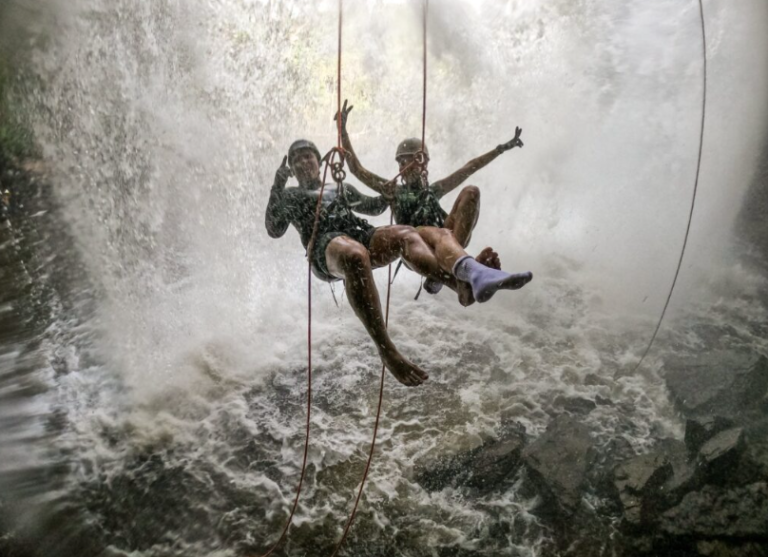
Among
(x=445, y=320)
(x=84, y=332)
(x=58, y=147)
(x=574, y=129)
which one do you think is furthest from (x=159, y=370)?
(x=574, y=129)

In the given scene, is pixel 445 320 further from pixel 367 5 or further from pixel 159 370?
pixel 367 5

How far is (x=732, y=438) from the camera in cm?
366

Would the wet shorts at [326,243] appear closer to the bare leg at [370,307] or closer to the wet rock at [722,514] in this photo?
the bare leg at [370,307]

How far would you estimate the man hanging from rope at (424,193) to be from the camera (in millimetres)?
2900

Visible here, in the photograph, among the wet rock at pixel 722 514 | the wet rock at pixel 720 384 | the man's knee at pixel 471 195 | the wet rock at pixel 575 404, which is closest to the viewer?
the man's knee at pixel 471 195

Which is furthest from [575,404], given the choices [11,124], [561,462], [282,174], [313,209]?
[11,124]

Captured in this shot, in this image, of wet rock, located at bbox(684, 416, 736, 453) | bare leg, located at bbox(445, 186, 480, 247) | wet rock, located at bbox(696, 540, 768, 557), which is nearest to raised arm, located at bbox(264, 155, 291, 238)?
bare leg, located at bbox(445, 186, 480, 247)

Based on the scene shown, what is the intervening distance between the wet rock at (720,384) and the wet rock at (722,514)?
98 cm

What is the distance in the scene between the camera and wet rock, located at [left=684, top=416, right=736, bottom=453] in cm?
388

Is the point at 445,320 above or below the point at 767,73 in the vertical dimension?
below

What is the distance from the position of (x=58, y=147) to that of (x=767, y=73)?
878 centimetres

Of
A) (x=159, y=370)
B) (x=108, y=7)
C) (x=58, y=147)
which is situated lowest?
(x=159, y=370)

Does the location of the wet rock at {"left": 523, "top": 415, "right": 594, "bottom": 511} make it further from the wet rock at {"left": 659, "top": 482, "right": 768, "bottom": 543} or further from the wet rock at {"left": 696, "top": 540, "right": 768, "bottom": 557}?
the wet rock at {"left": 696, "top": 540, "right": 768, "bottom": 557}

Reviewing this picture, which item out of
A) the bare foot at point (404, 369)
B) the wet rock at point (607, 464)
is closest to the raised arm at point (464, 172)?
the bare foot at point (404, 369)
